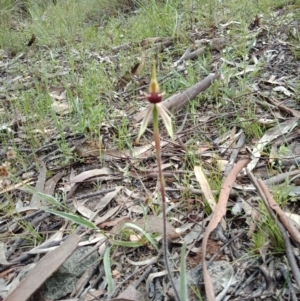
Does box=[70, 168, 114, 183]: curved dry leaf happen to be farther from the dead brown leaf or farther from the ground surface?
the dead brown leaf

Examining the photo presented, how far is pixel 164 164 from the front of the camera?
1614 millimetres

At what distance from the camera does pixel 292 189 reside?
1.29 meters

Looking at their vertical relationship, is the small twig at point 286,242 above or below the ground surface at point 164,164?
above

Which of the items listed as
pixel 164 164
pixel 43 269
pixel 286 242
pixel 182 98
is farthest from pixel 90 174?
pixel 286 242

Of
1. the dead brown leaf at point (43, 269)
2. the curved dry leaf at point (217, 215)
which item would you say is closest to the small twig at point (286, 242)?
the curved dry leaf at point (217, 215)

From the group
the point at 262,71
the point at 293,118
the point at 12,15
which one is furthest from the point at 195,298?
the point at 12,15

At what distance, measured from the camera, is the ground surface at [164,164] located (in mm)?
1115

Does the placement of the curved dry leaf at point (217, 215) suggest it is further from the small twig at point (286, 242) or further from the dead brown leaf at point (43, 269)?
the dead brown leaf at point (43, 269)

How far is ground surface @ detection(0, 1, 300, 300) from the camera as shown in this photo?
1.12 metres

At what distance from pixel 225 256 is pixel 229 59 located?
5.15 feet

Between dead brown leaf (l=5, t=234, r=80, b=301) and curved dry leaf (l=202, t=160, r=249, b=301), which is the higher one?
dead brown leaf (l=5, t=234, r=80, b=301)

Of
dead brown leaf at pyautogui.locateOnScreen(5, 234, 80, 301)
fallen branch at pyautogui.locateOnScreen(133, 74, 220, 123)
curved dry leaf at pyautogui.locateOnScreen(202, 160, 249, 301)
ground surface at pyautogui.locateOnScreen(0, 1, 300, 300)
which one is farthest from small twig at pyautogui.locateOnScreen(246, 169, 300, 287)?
fallen branch at pyautogui.locateOnScreen(133, 74, 220, 123)

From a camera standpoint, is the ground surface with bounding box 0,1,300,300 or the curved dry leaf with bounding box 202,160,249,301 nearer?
the curved dry leaf with bounding box 202,160,249,301

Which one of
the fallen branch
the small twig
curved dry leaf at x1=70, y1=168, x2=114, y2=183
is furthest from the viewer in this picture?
the fallen branch
